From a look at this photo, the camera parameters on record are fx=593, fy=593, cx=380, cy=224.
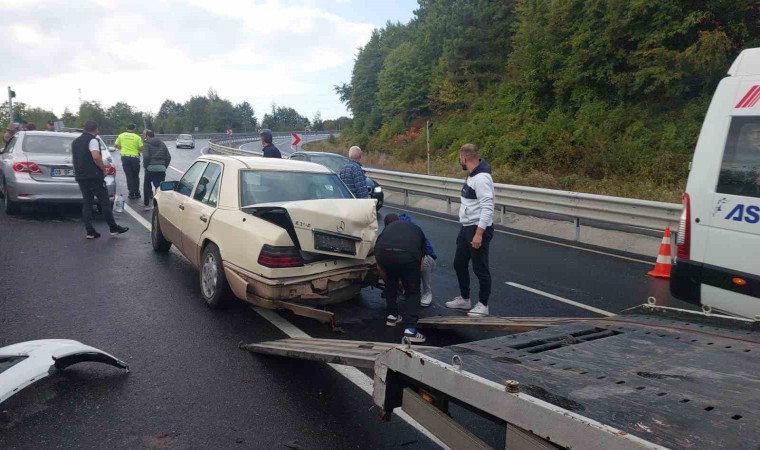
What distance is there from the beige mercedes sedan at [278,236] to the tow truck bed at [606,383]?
7.84 feet

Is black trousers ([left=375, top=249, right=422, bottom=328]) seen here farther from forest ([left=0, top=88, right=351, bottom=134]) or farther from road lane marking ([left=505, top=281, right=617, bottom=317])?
forest ([left=0, top=88, right=351, bottom=134])

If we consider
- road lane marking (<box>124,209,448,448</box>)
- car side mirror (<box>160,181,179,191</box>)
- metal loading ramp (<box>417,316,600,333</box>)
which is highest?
car side mirror (<box>160,181,179,191</box>)

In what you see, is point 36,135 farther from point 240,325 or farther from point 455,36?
point 455,36

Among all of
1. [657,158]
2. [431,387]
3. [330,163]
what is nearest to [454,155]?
[657,158]

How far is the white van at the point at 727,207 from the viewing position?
478 centimetres

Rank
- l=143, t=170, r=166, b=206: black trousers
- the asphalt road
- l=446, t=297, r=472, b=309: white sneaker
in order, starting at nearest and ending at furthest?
the asphalt road < l=446, t=297, r=472, b=309: white sneaker < l=143, t=170, r=166, b=206: black trousers

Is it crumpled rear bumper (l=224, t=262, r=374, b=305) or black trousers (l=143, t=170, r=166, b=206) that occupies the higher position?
black trousers (l=143, t=170, r=166, b=206)

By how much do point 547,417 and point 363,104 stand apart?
195 ft

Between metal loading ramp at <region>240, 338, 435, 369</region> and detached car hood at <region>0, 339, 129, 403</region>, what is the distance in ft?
3.68

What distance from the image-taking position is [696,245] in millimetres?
5180

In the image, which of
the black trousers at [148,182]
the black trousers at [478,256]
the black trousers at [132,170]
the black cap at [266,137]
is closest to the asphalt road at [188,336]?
the black trousers at [478,256]

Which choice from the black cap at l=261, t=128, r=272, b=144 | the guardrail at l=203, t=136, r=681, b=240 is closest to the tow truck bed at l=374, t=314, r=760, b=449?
the guardrail at l=203, t=136, r=681, b=240

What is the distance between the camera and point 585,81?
2623cm

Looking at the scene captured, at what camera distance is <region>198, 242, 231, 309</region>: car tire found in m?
5.97
